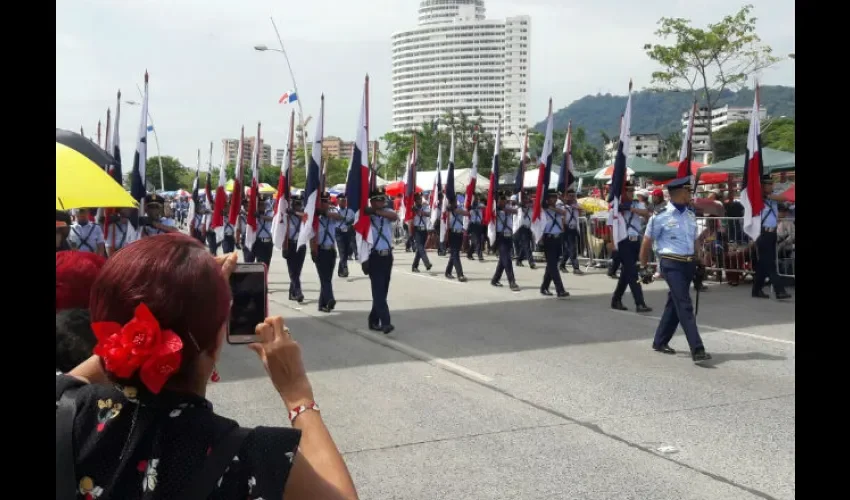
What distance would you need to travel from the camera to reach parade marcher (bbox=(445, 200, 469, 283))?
17.9 meters

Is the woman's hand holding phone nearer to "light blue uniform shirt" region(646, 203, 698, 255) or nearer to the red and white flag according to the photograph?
"light blue uniform shirt" region(646, 203, 698, 255)

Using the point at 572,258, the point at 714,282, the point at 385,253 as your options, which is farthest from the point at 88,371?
the point at 572,258

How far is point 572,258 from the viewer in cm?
1950

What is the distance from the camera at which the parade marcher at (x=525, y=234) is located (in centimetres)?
1922

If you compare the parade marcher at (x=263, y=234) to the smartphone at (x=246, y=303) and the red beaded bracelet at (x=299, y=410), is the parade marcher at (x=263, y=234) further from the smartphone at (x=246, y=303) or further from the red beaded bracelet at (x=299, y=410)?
the red beaded bracelet at (x=299, y=410)

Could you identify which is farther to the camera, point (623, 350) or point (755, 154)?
point (755, 154)

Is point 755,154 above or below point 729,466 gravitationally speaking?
above

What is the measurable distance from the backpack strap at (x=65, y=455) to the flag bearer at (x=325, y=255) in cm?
1116

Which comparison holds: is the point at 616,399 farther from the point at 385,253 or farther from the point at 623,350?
the point at 385,253

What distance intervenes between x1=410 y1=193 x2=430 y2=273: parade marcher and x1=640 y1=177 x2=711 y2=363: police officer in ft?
37.2

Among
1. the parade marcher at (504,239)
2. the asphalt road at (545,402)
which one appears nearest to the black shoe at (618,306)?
the asphalt road at (545,402)
